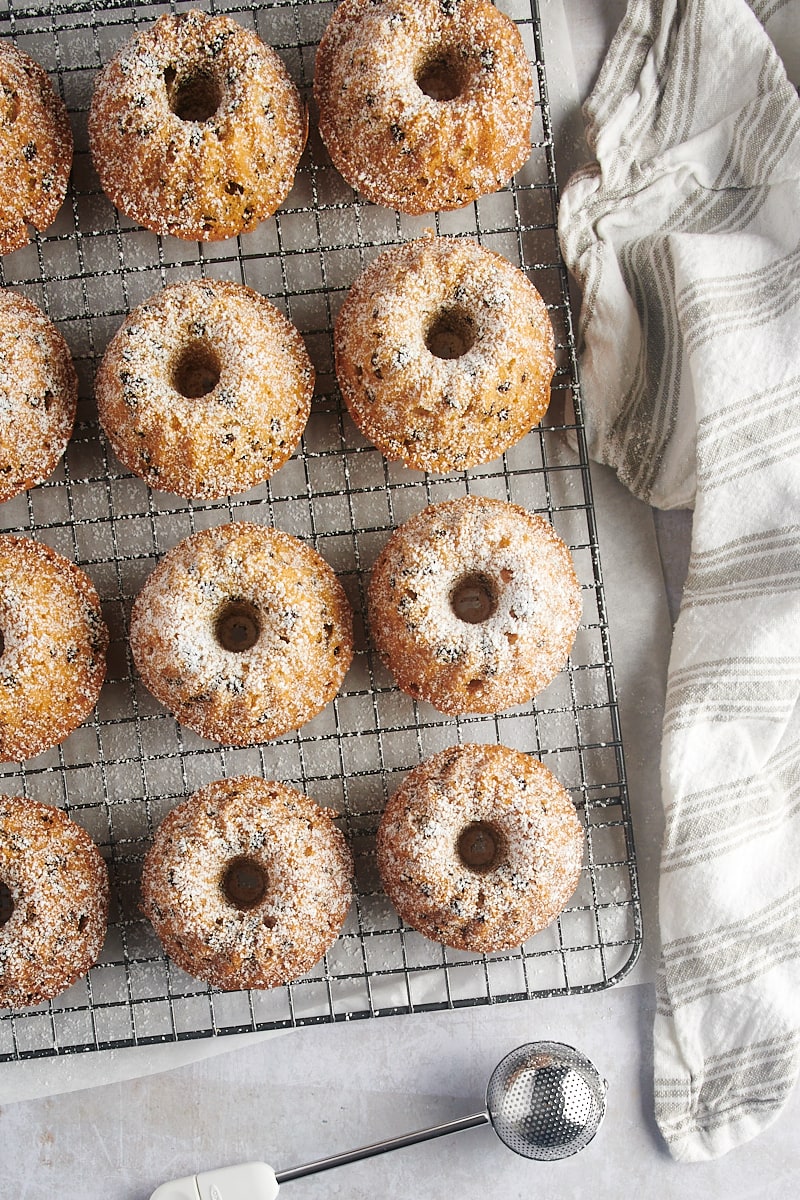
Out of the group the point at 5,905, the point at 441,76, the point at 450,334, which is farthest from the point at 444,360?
the point at 5,905

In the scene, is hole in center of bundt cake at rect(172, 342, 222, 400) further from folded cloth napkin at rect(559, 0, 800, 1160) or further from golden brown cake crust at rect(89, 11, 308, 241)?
folded cloth napkin at rect(559, 0, 800, 1160)

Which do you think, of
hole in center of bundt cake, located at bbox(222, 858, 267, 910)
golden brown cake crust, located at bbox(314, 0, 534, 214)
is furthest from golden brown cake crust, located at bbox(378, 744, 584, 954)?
golden brown cake crust, located at bbox(314, 0, 534, 214)

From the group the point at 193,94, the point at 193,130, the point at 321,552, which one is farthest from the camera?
the point at 321,552

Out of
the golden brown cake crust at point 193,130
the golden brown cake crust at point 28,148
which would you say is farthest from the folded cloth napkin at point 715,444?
the golden brown cake crust at point 28,148

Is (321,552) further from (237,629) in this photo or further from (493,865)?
(493,865)

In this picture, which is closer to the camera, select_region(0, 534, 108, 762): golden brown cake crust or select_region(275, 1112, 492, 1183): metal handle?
select_region(0, 534, 108, 762): golden brown cake crust

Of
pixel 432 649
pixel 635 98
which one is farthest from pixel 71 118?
pixel 432 649
